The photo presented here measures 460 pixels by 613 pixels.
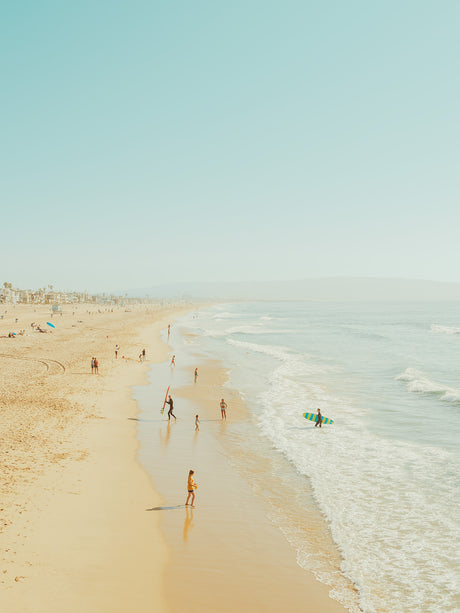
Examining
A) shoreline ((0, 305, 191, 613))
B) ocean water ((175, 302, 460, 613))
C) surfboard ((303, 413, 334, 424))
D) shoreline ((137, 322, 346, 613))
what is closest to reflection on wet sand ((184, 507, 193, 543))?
shoreline ((137, 322, 346, 613))

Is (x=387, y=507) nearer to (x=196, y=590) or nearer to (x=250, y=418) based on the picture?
(x=196, y=590)

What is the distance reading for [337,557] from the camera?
10625 mm

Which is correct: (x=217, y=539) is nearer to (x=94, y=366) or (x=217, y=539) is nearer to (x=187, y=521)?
(x=187, y=521)

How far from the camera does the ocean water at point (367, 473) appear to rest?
33.1 feet

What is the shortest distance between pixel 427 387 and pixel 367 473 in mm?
17022

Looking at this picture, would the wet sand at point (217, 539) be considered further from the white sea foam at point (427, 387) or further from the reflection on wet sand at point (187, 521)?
the white sea foam at point (427, 387)

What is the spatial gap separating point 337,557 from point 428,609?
7.45 ft

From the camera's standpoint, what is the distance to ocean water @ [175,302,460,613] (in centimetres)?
1009

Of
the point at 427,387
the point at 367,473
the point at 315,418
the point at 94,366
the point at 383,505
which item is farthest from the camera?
the point at 94,366

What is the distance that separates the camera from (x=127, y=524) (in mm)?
11516

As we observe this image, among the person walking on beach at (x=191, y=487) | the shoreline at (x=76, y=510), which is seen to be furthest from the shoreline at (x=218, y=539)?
the shoreline at (x=76, y=510)

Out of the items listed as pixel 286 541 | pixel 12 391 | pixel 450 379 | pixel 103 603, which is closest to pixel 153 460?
pixel 286 541

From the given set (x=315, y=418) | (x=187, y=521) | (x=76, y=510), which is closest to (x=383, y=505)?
(x=187, y=521)

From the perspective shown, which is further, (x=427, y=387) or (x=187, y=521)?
(x=427, y=387)
